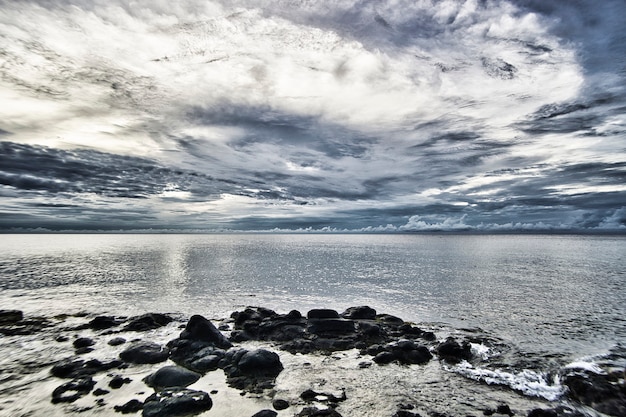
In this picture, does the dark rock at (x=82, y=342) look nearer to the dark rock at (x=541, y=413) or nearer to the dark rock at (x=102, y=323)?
the dark rock at (x=102, y=323)

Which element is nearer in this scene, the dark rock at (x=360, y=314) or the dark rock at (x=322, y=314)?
the dark rock at (x=322, y=314)

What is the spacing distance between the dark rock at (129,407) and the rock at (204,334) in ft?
25.7

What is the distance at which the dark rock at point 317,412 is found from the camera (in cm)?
1384

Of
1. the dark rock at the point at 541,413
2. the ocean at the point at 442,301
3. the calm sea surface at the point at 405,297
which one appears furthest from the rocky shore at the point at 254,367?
the calm sea surface at the point at 405,297

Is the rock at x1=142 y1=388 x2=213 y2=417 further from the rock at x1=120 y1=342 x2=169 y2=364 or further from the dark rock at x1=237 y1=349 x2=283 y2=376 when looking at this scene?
the rock at x1=120 y1=342 x2=169 y2=364

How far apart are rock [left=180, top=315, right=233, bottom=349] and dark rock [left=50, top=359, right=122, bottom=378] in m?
4.52

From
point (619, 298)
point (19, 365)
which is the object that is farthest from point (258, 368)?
point (619, 298)

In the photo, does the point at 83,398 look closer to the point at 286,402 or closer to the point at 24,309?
the point at 286,402

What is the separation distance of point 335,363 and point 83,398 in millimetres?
12931

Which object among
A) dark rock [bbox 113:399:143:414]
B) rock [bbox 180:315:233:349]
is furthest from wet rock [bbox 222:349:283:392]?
dark rock [bbox 113:399:143:414]

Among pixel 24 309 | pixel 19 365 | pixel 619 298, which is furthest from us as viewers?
pixel 619 298

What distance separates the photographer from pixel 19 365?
1970 centimetres

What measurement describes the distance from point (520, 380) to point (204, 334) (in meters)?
19.3

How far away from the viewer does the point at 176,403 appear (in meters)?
14.0
